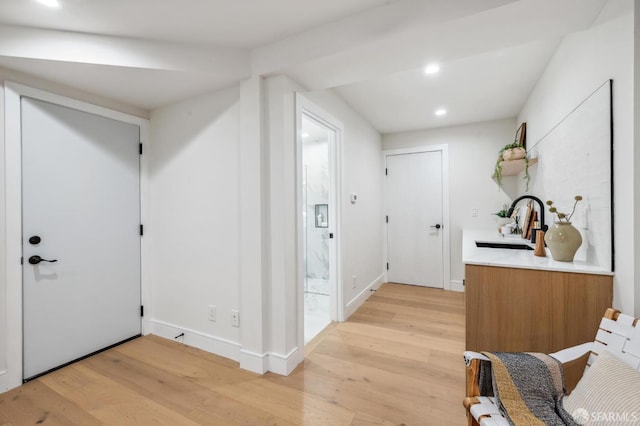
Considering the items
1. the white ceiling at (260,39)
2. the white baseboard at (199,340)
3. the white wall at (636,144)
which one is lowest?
the white baseboard at (199,340)

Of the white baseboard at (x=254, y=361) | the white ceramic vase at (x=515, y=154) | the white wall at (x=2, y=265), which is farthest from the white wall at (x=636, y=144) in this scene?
the white wall at (x=2, y=265)

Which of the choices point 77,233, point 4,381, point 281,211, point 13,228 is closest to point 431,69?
point 281,211

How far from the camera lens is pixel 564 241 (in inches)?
61.1

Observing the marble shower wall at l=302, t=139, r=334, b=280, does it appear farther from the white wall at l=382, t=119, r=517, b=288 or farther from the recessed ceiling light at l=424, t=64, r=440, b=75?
the recessed ceiling light at l=424, t=64, r=440, b=75

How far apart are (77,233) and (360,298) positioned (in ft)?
9.61

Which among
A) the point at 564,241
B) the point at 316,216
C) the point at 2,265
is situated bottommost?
Result: the point at 2,265

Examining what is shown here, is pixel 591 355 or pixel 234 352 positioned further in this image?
pixel 234 352

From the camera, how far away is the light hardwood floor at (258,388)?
5.11ft

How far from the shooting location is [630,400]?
84cm

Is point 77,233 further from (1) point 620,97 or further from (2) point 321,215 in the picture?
(1) point 620,97

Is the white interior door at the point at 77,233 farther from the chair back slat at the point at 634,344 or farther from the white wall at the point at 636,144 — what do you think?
the white wall at the point at 636,144

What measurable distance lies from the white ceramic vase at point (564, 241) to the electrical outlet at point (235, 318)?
7.38ft

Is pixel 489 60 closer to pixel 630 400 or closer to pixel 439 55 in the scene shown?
pixel 439 55

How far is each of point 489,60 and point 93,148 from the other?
342 centimetres
